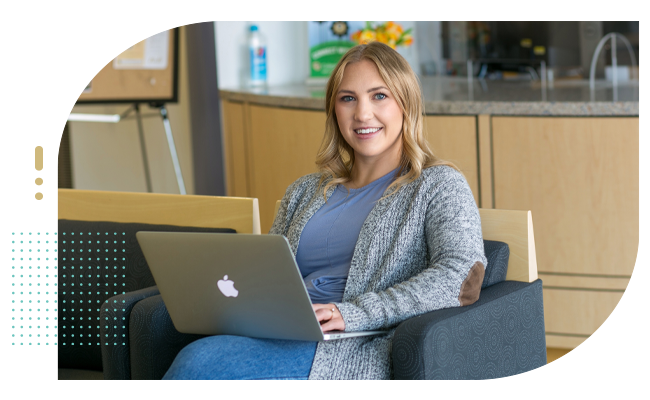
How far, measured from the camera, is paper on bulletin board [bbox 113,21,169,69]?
3605 mm

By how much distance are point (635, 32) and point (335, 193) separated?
3.15m

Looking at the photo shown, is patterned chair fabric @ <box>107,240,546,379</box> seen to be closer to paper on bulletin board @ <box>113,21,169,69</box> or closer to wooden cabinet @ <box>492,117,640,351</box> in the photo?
wooden cabinet @ <box>492,117,640,351</box>

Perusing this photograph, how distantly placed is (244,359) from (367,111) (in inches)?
24.5

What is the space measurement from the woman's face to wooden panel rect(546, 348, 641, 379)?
1410 mm

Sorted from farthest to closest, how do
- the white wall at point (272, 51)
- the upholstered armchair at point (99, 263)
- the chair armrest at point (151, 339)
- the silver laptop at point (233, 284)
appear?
the white wall at point (272, 51), the upholstered armchair at point (99, 263), the chair armrest at point (151, 339), the silver laptop at point (233, 284)

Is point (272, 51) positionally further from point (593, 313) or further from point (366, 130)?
point (366, 130)

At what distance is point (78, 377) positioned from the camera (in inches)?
70.4

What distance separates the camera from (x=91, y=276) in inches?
74.3

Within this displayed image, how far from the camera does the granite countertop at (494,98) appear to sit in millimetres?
2459

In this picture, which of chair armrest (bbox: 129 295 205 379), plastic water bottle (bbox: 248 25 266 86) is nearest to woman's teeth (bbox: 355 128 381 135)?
chair armrest (bbox: 129 295 205 379)

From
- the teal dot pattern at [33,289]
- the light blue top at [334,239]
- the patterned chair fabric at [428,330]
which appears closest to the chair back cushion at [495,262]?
the patterned chair fabric at [428,330]

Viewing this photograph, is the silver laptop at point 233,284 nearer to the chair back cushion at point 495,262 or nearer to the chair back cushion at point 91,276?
the chair back cushion at point 495,262

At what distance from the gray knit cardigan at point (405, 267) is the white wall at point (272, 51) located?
7.77 feet

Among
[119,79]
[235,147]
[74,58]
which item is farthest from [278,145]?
[74,58]
